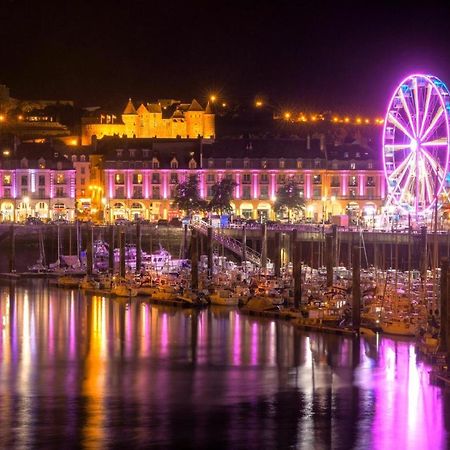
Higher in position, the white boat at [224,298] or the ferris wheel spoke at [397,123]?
the ferris wheel spoke at [397,123]

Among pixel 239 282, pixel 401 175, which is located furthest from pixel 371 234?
pixel 239 282

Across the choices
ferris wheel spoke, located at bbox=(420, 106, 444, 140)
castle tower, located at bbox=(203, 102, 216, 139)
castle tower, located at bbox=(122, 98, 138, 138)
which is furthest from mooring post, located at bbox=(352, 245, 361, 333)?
castle tower, located at bbox=(122, 98, 138, 138)

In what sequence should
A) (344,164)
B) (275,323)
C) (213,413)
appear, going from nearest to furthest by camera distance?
(213,413)
(275,323)
(344,164)

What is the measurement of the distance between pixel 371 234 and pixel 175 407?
3267 cm

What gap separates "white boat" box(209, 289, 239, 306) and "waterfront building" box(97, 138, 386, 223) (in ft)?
126

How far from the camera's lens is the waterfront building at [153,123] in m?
114

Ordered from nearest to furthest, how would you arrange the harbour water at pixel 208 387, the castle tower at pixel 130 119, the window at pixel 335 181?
the harbour water at pixel 208 387 → the window at pixel 335 181 → the castle tower at pixel 130 119

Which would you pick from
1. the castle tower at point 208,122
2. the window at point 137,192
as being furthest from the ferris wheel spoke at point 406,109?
the castle tower at point 208,122

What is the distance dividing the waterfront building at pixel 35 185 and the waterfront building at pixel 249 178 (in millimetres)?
3335

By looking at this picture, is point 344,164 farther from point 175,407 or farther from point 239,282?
point 175,407

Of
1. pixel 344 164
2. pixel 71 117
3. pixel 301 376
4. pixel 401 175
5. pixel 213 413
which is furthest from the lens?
pixel 71 117

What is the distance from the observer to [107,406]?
A: 27.4 meters

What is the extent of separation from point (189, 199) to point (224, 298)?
36.4 metres

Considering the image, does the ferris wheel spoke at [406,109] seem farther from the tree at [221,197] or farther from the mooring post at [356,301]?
the tree at [221,197]
